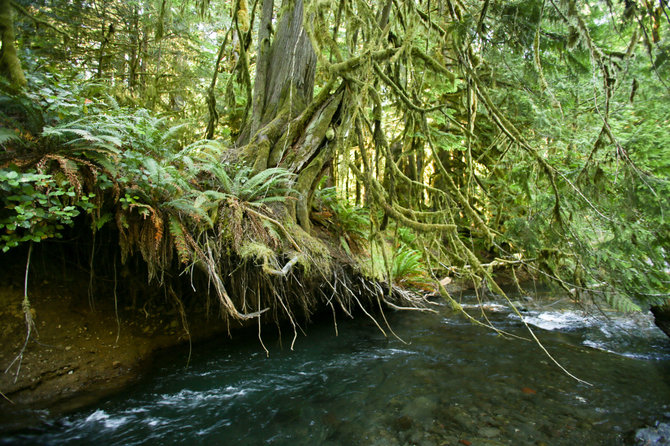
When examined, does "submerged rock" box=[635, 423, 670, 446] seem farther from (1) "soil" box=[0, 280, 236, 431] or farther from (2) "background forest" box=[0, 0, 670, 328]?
(1) "soil" box=[0, 280, 236, 431]

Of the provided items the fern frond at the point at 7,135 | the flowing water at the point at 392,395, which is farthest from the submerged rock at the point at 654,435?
the fern frond at the point at 7,135

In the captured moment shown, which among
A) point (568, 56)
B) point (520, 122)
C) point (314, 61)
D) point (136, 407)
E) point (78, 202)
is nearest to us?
point (78, 202)

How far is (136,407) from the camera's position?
279cm

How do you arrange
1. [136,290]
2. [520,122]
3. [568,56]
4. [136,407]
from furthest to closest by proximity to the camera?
[520,122], [136,290], [568,56], [136,407]

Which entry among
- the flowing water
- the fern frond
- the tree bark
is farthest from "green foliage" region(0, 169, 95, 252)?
the tree bark

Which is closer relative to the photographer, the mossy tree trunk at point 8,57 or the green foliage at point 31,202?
the green foliage at point 31,202

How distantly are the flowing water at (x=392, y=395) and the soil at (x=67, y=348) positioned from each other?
22cm

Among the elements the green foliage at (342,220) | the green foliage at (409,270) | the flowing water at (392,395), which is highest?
the green foliage at (342,220)

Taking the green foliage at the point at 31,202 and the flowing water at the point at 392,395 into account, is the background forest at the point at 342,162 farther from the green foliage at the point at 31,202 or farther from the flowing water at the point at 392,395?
the flowing water at the point at 392,395

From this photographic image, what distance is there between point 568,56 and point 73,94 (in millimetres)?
4386

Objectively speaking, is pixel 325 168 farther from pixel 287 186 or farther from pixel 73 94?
pixel 73 94

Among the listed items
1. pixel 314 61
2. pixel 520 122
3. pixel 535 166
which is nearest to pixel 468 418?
pixel 535 166

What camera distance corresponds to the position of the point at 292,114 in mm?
4516

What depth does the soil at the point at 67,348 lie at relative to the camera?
8.80ft
